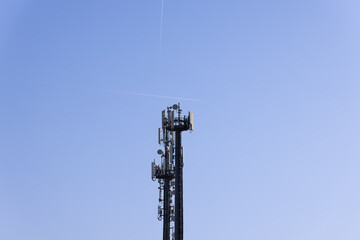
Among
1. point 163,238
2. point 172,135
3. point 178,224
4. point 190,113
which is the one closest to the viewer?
point 178,224

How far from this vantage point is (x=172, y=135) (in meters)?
62.5

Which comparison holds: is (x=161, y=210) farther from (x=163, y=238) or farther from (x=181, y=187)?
(x=181, y=187)

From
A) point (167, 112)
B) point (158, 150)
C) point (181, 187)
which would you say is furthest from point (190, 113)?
point (158, 150)

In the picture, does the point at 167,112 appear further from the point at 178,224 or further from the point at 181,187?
the point at 178,224

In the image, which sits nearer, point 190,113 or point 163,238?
point 190,113

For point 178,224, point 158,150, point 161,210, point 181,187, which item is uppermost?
point 158,150

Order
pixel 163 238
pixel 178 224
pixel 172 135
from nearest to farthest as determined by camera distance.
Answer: pixel 178 224, pixel 172 135, pixel 163 238

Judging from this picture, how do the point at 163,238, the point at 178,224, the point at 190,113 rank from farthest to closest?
the point at 163,238 → the point at 190,113 → the point at 178,224

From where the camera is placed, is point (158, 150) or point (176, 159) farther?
point (158, 150)

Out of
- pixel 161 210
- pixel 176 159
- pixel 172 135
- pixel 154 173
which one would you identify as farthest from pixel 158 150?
pixel 176 159

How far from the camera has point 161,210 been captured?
83438 millimetres

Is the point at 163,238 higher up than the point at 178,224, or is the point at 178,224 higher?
the point at 163,238

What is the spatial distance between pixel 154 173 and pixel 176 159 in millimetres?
26755

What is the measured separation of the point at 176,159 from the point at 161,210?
2860 centimetres
